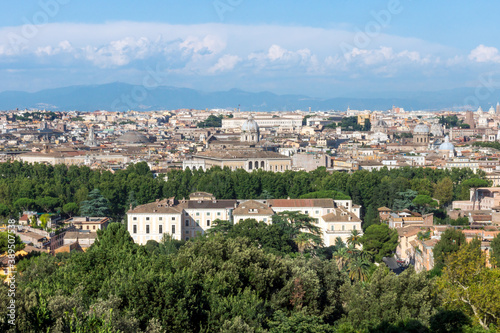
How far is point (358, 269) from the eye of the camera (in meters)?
22.0

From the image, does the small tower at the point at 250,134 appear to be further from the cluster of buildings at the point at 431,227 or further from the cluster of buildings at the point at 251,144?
the cluster of buildings at the point at 431,227

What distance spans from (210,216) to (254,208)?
6.10 feet

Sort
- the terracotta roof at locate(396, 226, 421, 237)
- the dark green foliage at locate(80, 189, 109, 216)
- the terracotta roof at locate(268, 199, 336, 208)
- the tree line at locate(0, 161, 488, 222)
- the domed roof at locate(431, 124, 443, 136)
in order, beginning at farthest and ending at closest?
the domed roof at locate(431, 124, 443, 136)
the tree line at locate(0, 161, 488, 222)
the dark green foliage at locate(80, 189, 109, 216)
the terracotta roof at locate(268, 199, 336, 208)
the terracotta roof at locate(396, 226, 421, 237)

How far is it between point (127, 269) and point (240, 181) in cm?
2663

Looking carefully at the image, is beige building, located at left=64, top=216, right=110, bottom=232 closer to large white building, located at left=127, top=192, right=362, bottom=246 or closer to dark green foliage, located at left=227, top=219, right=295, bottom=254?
large white building, located at left=127, top=192, right=362, bottom=246

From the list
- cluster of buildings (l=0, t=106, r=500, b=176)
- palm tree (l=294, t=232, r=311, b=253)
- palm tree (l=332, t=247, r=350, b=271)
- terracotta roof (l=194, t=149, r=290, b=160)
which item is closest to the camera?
palm tree (l=332, t=247, r=350, b=271)

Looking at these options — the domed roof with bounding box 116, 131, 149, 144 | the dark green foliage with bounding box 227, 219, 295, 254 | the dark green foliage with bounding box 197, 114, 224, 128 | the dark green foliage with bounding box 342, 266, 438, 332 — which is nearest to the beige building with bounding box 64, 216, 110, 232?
the dark green foliage with bounding box 227, 219, 295, 254

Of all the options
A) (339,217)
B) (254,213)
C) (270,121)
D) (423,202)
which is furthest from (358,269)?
(270,121)

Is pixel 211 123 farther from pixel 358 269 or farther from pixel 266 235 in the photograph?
pixel 358 269

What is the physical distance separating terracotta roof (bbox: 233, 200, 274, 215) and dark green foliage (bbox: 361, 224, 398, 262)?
14.6 feet

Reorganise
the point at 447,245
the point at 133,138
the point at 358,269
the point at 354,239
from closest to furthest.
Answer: the point at 358,269, the point at 447,245, the point at 354,239, the point at 133,138

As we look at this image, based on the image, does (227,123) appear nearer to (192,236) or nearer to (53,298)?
(192,236)

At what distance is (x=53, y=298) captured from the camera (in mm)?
12133

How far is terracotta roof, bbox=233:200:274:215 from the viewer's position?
31.1 m
